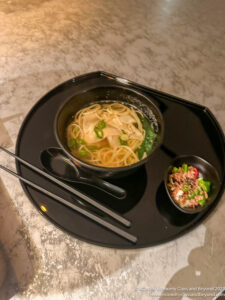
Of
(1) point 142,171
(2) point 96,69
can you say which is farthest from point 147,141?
(2) point 96,69

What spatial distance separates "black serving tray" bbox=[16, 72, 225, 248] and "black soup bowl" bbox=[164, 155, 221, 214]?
0.16 feet

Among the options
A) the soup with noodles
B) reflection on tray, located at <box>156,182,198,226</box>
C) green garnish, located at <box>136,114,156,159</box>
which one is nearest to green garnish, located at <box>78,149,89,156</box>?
the soup with noodles

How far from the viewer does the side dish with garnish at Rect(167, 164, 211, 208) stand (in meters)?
1.30

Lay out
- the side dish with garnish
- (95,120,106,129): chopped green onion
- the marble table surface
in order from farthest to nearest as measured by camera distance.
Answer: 1. (95,120,106,129): chopped green onion
2. the side dish with garnish
3. the marble table surface

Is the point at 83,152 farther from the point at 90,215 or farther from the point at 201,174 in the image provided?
the point at 201,174

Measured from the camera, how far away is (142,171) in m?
1.44

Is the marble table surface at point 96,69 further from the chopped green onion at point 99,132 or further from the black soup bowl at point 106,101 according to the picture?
the chopped green onion at point 99,132

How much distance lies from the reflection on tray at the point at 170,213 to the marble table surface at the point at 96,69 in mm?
90

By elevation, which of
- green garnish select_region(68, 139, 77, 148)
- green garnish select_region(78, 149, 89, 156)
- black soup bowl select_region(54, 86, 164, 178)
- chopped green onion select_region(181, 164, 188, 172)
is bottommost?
green garnish select_region(78, 149, 89, 156)

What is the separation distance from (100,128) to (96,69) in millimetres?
731

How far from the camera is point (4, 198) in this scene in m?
1.42

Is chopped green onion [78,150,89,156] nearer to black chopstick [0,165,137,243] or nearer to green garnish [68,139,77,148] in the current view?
green garnish [68,139,77,148]

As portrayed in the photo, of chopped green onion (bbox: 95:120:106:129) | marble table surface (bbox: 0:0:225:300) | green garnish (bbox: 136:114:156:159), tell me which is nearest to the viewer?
marble table surface (bbox: 0:0:225:300)

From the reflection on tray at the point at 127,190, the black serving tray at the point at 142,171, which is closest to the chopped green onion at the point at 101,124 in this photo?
the black serving tray at the point at 142,171
